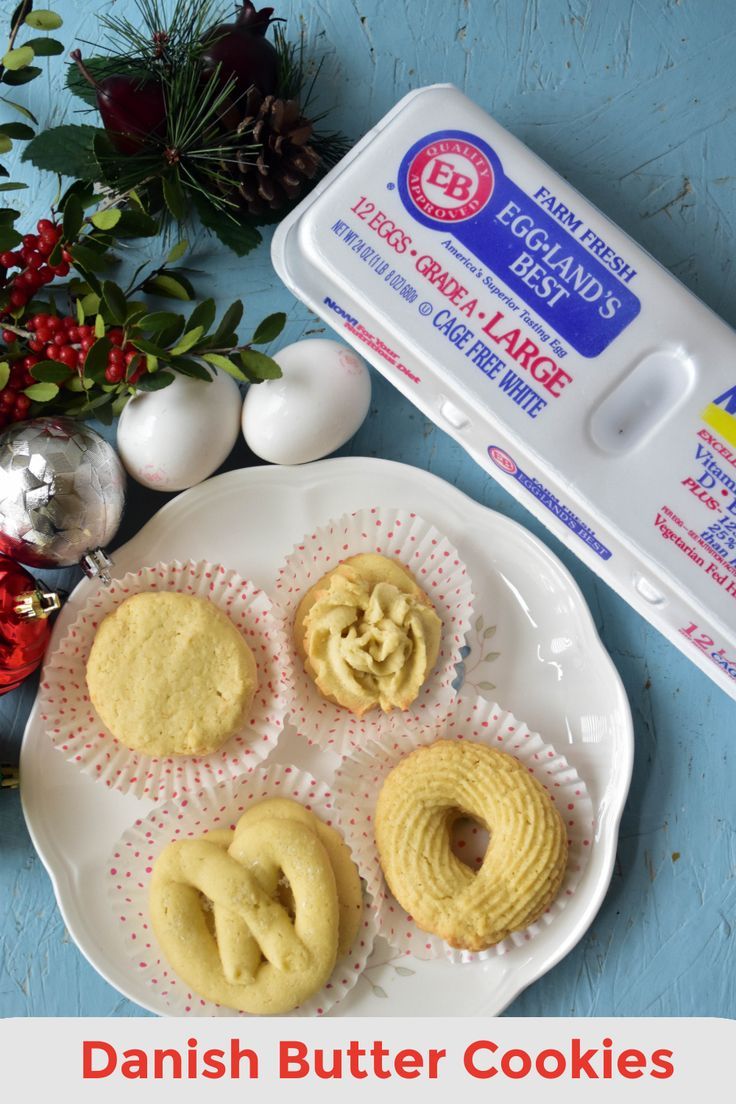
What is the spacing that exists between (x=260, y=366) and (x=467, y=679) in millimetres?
422

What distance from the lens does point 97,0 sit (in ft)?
4.08

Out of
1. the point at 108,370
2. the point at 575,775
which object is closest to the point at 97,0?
the point at 108,370

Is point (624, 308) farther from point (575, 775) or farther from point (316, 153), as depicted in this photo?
point (575, 775)

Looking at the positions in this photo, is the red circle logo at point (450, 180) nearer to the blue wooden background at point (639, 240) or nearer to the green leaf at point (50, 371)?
the blue wooden background at point (639, 240)

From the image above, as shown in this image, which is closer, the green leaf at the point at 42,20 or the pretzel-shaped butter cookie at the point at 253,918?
the green leaf at the point at 42,20

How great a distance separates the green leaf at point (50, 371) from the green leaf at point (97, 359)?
25mm

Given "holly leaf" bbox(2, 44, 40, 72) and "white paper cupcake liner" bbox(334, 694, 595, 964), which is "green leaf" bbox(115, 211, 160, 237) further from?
"white paper cupcake liner" bbox(334, 694, 595, 964)

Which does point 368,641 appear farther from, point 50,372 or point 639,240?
point 639,240

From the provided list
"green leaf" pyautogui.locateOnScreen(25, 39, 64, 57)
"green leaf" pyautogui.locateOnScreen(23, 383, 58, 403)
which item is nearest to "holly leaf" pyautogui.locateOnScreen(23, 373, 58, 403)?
"green leaf" pyautogui.locateOnScreen(23, 383, 58, 403)

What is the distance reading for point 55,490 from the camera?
1.03 metres

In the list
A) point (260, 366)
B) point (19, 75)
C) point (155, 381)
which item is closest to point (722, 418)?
point (260, 366)

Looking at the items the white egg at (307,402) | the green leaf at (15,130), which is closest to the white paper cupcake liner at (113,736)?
the white egg at (307,402)

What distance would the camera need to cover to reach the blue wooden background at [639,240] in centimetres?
116

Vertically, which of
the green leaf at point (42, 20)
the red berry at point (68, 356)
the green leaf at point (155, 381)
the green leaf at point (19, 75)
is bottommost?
the red berry at point (68, 356)
